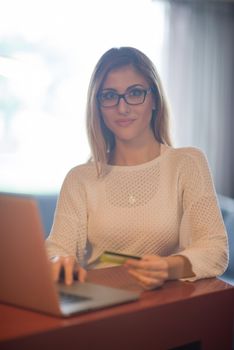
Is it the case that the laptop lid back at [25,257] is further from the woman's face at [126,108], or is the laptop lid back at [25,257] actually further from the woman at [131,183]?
the woman's face at [126,108]

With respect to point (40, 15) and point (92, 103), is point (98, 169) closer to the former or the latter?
point (92, 103)

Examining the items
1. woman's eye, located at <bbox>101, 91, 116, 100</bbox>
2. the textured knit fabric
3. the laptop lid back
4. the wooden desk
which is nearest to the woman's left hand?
the wooden desk

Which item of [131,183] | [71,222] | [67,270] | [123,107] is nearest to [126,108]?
[123,107]

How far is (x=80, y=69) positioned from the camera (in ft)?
11.1

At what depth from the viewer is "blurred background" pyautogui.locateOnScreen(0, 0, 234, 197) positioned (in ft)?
10.6

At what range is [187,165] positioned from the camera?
5.48ft

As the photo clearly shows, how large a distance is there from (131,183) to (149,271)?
60 cm

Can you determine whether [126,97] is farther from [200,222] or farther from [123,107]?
[200,222]

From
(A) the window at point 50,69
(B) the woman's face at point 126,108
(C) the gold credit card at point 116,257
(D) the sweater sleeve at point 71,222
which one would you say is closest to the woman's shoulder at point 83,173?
(D) the sweater sleeve at point 71,222

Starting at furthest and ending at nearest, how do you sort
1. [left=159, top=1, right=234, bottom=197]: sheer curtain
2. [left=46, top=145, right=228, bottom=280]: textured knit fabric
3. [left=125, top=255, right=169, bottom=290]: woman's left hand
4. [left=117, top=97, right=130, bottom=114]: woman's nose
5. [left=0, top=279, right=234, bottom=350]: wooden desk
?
[left=159, top=1, right=234, bottom=197]: sheer curtain < [left=117, top=97, right=130, bottom=114]: woman's nose < [left=46, top=145, right=228, bottom=280]: textured knit fabric < [left=125, top=255, right=169, bottom=290]: woman's left hand < [left=0, top=279, right=234, bottom=350]: wooden desk

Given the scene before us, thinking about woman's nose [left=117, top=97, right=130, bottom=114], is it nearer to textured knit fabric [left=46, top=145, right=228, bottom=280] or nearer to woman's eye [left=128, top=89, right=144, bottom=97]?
woman's eye [left=128, top=89, right=144, bottom=97]


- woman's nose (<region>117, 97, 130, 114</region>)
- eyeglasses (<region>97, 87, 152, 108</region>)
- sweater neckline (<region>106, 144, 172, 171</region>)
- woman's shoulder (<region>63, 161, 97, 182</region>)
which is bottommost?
woman's shoulder (<region>63, 161, 97, 182</region>)

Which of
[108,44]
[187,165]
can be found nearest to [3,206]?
[187,165]

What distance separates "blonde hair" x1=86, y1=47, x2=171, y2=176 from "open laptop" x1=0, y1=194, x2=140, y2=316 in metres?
0.81
